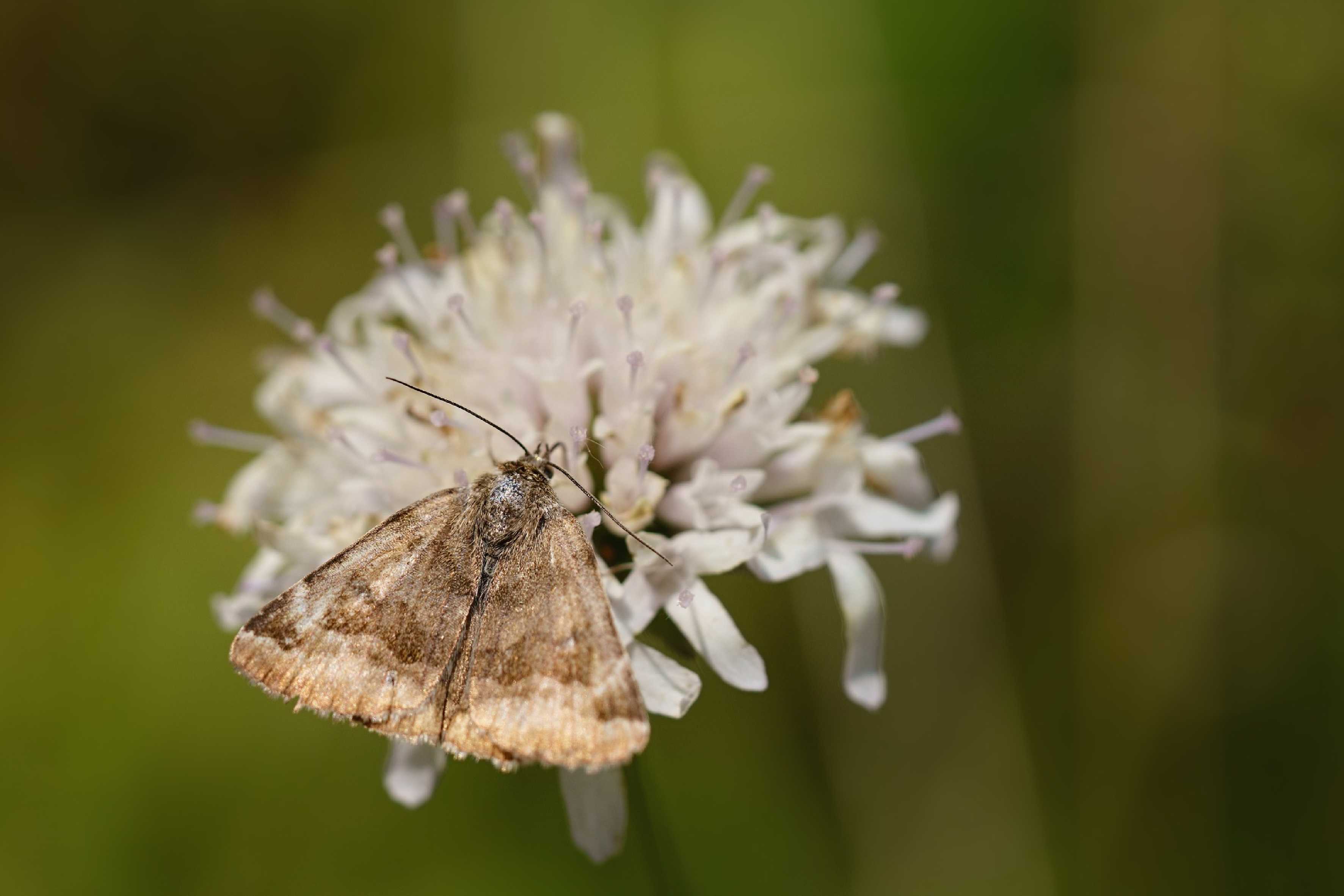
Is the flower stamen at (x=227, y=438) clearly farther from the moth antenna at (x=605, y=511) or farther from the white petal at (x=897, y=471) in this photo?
the white petal at (x=897, y=471)

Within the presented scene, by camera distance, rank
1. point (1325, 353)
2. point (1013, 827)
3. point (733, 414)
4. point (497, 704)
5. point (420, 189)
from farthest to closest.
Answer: point (420, 189) → point (1325, 353) → point (1013, 827) → point (733, 414) → point (497, 704)

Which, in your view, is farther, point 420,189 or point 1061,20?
point 420,189

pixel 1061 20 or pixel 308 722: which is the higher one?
pixel 1061 20

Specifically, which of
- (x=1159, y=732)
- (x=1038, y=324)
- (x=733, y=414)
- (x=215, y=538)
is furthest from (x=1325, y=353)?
(x=215, y=538)

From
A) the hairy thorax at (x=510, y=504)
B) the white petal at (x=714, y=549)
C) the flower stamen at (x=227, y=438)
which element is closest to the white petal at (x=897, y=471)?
the white petal at (x=714, y=549)

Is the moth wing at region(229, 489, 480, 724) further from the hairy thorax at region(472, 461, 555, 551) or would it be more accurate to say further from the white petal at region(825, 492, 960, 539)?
the white petal at region(825, 492, 960, 539)

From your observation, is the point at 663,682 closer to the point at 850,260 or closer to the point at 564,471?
the point at 564,471

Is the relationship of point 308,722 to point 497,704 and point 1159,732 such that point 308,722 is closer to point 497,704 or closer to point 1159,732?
point 497,704
